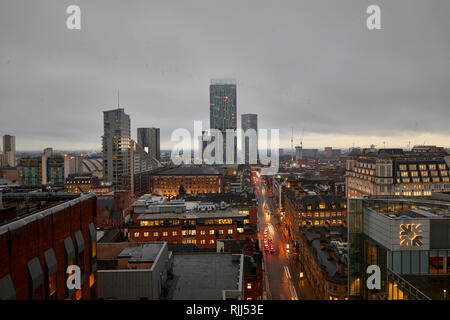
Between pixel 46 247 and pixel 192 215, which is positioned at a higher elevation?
pixel 46 247

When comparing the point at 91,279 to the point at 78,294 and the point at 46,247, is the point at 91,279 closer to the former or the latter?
the point at 78,294

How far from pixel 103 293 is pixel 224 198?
56.3 meters

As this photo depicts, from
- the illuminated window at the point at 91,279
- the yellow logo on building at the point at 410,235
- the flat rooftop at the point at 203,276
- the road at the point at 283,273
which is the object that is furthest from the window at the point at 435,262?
the illuminated window at the point at 91,279

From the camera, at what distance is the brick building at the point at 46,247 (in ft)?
39.3

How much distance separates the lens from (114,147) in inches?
5340

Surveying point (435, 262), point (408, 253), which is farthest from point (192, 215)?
point (435, 262)

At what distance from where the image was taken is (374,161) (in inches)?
3327

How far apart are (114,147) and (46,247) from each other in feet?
421

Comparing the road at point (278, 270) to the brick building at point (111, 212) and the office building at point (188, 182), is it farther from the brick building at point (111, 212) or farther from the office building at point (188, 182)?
the office building at point (188, 182)

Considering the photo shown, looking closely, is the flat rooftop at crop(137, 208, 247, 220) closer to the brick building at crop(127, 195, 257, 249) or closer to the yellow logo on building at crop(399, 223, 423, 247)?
the brick building at crop(127, 195, 257, 249)

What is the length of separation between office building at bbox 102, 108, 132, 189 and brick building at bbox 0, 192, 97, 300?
119 meters

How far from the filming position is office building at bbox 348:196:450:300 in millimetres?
18094

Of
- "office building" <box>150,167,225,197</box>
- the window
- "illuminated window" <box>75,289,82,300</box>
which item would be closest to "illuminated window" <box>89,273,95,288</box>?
"illuminated window" <box>75,289,82,300</box>

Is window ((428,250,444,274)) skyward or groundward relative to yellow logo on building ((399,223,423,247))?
groundward
